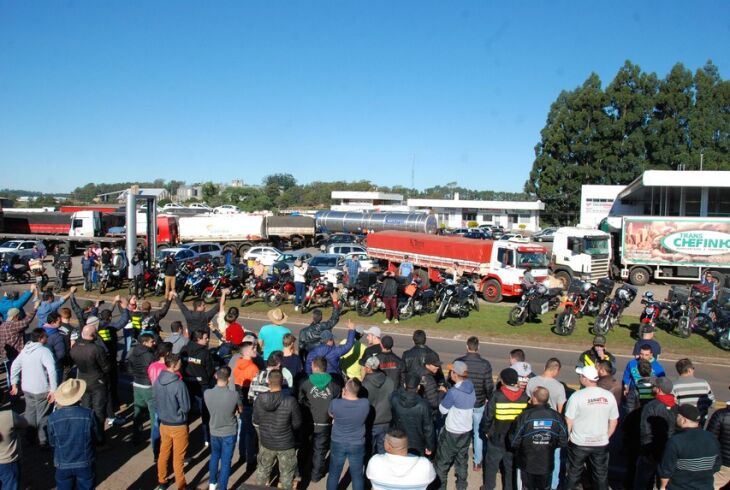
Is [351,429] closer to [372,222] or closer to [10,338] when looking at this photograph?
[10,338]

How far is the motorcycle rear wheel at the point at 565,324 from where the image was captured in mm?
15297

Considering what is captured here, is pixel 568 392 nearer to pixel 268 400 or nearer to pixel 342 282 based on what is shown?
pixel 268 400

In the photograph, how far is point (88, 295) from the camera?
2175 cm

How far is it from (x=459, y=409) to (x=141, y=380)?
175 inches

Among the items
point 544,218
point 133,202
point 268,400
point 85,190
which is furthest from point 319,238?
point 85,190

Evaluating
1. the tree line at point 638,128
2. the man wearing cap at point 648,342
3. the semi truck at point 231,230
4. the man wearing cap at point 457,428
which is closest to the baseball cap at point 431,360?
the man wearing cap at point 457,428

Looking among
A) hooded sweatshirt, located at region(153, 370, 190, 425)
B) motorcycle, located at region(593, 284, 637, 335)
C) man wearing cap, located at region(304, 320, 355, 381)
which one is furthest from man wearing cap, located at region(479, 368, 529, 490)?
motorcycle, located at region(593, 284, 637, 335)

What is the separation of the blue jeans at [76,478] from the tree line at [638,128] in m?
63.4

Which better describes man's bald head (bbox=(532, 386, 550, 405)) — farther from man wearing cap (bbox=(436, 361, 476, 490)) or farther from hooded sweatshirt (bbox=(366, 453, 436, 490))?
hooded sweatshirt (bbox=(366, 453, 436, 490))

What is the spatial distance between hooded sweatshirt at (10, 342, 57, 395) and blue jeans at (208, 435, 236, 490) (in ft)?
8.86

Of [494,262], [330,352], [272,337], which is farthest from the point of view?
[494,262]

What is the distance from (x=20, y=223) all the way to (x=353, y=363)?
44866 mm

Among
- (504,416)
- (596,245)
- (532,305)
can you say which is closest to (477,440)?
(504,416)

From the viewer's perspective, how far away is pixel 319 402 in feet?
21.9
